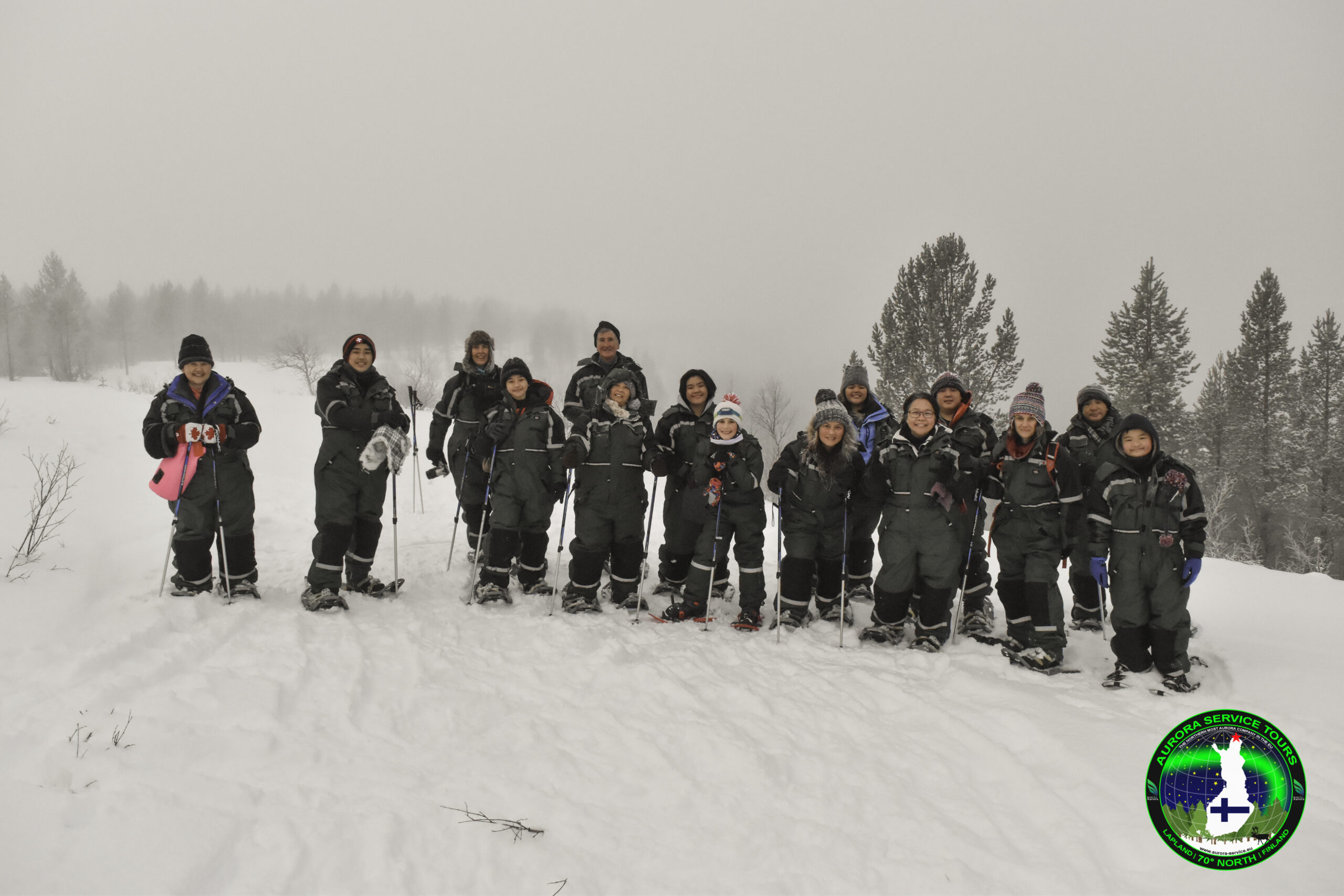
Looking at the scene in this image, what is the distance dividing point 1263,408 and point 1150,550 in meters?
35.5

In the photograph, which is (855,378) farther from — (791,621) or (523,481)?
(523,481)

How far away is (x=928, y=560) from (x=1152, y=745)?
212 centimetres

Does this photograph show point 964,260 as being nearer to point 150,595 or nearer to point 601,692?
point 601,692

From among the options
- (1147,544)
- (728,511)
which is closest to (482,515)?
(728,511)

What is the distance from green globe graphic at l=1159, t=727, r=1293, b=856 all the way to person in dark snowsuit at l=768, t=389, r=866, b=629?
303cm

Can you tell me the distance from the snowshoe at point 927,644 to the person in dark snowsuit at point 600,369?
12.5 ft

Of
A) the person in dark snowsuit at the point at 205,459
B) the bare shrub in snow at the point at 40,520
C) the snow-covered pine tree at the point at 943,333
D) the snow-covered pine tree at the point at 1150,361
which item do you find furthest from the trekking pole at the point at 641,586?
the snow-covered pine tree at the point at 1150,361

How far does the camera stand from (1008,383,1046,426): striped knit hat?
227 inches

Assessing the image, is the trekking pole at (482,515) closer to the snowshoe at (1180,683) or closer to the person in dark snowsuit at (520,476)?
the person in dark snowsuit at (520,476)

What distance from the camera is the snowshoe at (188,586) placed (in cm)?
557

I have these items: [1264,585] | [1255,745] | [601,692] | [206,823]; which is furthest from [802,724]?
[1264,585]

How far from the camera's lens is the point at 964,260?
2380 centimetres

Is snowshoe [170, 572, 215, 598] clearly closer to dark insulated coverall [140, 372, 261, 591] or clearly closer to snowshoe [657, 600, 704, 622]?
dark insulated coverall [140, 372, 261, 591]

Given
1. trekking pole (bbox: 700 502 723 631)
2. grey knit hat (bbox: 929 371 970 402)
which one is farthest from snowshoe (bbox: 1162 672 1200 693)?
trekking pole (bbox: 700 502 723 631)
